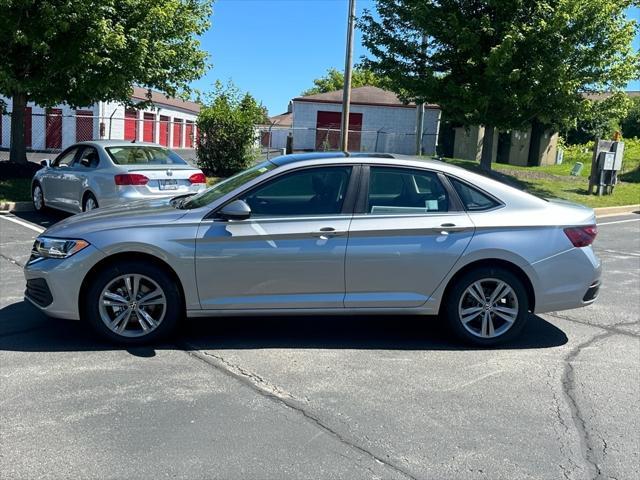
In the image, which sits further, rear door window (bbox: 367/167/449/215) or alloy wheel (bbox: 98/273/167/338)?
rear door window (bbox: 367/167/449/215)

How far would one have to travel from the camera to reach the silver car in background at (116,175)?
9836 mm

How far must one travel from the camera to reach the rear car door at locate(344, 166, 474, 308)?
16.3ft

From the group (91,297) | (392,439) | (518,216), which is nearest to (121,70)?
(91,297)

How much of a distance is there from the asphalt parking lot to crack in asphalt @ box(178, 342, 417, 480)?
0.01 meters

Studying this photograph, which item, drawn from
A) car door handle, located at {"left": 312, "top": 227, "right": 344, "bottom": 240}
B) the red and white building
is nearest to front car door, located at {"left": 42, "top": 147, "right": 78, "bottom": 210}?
car door handle, located at {"left": 312, "top": 227, "right": 344, "bottom": 240}

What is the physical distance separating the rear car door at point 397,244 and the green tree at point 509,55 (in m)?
11.2

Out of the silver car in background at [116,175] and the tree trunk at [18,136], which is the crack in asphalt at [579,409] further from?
the tree trunk at [18,136]

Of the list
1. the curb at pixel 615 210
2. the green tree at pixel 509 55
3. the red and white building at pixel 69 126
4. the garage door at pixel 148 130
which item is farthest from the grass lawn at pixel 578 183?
the garage door at pixel 148 130

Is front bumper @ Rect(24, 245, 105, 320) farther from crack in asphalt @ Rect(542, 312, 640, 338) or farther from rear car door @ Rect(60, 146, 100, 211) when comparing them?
rear car door @ Rect(60, 146, 100, 211)

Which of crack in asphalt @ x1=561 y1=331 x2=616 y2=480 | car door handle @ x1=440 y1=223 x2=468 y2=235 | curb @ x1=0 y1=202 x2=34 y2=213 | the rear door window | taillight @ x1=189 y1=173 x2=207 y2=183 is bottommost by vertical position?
crack in asphalt @ x1=561 y1=331 x2=616 y2=480

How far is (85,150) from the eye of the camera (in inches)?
424

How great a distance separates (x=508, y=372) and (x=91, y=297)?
3.36 meters

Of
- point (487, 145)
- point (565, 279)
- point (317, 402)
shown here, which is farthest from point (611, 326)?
point (487, 145)

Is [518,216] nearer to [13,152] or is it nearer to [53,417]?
[53,417]
